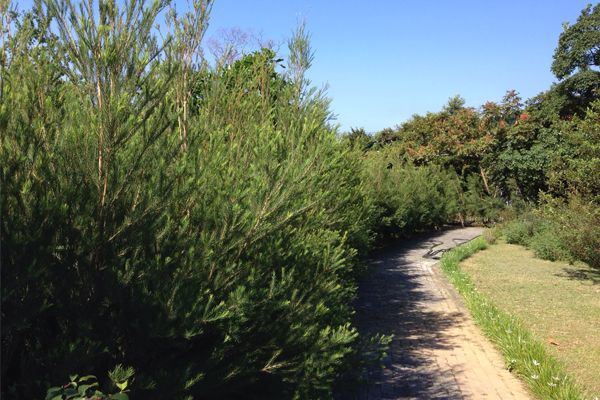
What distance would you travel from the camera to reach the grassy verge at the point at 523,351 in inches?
198

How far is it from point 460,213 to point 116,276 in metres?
23.8

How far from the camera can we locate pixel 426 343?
6789 mm

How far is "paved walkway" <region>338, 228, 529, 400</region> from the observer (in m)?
5.19

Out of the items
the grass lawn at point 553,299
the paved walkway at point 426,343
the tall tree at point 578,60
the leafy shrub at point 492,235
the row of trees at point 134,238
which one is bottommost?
the grass lawn at point 553,299

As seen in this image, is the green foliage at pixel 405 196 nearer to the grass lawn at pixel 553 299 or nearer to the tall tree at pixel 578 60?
the grass lawn at pixel 553 299

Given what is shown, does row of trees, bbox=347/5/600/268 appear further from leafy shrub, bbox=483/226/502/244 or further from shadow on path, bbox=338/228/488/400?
shadow on path, bbox=338/228/488/400

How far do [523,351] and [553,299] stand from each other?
166 inches

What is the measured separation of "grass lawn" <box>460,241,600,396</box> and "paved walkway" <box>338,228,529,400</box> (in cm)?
90

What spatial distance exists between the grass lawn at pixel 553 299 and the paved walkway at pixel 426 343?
0.90 metres

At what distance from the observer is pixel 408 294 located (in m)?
9.83

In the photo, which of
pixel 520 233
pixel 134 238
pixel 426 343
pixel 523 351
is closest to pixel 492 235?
pixel 520 233

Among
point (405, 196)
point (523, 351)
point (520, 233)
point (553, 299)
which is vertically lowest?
point (553, 299)

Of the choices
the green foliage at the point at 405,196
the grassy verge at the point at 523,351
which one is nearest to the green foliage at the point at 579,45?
the green foliage at the point at 405,196

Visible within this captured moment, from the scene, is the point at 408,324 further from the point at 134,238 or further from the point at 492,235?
the point at 492,235
